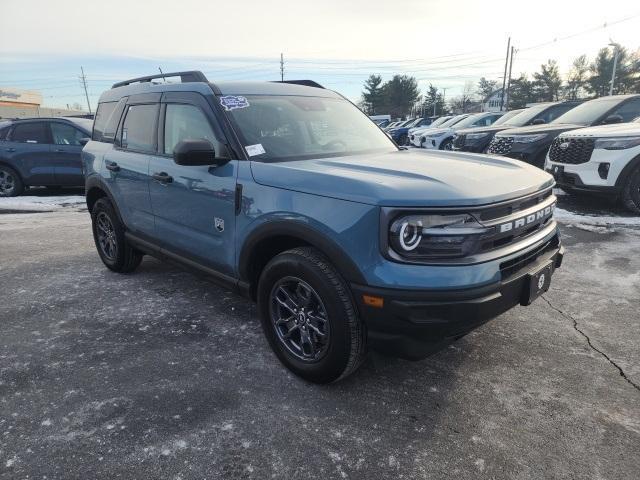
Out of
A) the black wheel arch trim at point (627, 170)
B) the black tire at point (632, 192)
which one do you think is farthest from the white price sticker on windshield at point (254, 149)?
the black tire at point (632, 192)

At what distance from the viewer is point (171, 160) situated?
361 cm

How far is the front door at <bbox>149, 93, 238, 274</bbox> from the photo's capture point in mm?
3125

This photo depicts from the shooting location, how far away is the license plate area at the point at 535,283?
251 cm

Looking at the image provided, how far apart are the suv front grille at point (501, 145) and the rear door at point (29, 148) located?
896 centimetres

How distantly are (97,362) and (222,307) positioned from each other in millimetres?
1116

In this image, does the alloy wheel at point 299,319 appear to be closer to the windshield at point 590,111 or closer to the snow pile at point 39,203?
the snow pile at point 39,203

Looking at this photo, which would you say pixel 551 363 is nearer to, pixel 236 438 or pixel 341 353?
pixel 341 353

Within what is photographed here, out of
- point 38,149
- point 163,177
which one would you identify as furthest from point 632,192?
point 38,149

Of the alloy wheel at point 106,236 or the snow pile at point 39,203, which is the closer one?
the alloy wheel at point 106,236

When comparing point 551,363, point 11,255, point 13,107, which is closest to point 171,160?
point 551,363

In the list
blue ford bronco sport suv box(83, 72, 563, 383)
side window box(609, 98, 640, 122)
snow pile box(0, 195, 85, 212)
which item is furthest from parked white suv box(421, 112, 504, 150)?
blue ford bronco sport suv box(83, 72, 563, 383)

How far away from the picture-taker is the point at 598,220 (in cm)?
670

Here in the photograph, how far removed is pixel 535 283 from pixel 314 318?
48.7 inches

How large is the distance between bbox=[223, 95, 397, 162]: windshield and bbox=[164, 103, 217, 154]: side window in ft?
0.80
